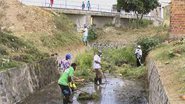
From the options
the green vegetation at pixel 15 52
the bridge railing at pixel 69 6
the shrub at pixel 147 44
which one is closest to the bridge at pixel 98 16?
the bridge railing at pixel 69 6

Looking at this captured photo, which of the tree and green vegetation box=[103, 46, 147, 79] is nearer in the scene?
green vegetation box=[103, 46, 147, 79]

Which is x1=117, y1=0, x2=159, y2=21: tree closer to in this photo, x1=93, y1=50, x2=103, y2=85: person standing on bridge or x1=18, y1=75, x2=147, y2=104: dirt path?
x1=18, y1=75, x2=147, y2=104: dirt path

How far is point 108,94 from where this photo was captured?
68.1 feet

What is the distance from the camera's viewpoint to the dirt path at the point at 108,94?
1873 cm

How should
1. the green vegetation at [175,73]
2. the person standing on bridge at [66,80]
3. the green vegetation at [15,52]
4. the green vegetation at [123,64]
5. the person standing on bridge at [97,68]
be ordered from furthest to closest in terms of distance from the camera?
the green vegetation at [123,64], the person standing on bridge at [97,68], the green vegetation at [15,52], the person standing on bridge at [66,80], the green vegetation at [175,73]

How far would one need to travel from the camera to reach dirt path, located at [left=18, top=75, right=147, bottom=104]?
61.4 ft

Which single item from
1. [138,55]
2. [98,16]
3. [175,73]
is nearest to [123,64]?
[138,55]

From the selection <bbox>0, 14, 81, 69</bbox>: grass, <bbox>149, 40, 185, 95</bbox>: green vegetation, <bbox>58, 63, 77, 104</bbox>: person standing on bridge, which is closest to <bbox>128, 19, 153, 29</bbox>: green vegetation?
<bbox>0, 14, 81, 69</bbox>: grass

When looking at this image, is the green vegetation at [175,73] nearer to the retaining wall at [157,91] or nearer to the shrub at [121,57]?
the retaining wall at [157,91]

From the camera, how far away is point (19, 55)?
21.3 meters

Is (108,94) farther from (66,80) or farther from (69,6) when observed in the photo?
(69,6)

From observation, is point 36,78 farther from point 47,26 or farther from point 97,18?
point 97,18

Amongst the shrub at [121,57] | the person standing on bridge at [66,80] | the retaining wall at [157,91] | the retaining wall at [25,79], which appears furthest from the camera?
the shrub at [121,57]

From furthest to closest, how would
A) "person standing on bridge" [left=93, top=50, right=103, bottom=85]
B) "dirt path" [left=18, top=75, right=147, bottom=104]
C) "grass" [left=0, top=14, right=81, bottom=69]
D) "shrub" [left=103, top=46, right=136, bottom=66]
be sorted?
"shrub" [left=103, top=46, right=136, bottom=66] < "person standing on bridge" [left=93, top=50, right=103, bottom=85] < "grass" [left=0, top=14, right=81, bottom=69] < "dirt path" [left=18, top=75, right=147, bottom=104]
